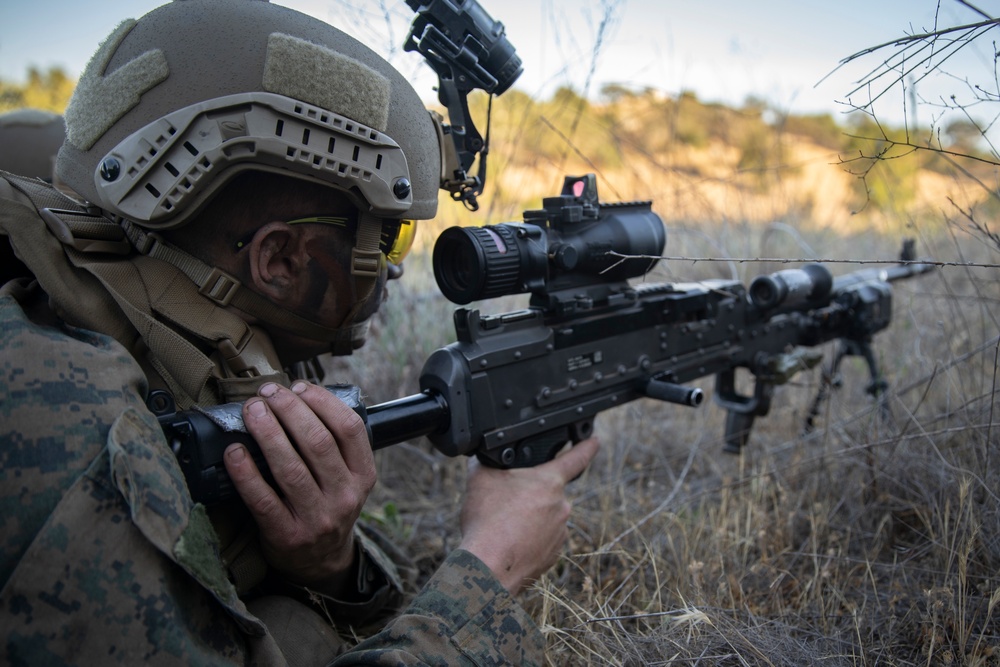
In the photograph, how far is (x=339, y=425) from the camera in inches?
62.3

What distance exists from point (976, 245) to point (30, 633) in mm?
8053

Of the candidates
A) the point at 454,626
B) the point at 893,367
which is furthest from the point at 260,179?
the point at 893,367

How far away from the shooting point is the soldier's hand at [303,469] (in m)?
1.49

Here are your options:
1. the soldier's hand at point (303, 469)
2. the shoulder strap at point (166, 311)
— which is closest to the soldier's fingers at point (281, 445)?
the soldier's hand at point (303, 469)

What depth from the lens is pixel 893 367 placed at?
4527 millimetres

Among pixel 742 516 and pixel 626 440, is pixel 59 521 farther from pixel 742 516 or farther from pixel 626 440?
pixel 626 440

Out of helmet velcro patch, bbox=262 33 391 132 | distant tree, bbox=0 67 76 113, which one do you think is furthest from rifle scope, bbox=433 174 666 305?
distant tree, bbox=0 67 76 113

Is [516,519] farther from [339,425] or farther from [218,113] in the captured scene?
[218,113]

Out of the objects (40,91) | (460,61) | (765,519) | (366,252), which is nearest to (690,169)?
(765,519)

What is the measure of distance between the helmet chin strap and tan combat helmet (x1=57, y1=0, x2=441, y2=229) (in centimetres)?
7

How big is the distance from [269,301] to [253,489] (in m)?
0.54

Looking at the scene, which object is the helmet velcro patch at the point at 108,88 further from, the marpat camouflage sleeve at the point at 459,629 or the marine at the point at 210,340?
the marpat camouflage sleeve at the point at 459,629

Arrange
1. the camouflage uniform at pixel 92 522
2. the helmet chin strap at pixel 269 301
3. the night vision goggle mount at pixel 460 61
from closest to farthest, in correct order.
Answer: the camouflage uniform at pixel 92 522 → the helmet chin strap at pixel 269 301 → the night vision goggle mount at pixel 460 61

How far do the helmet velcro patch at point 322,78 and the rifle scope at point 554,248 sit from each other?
0.49m
